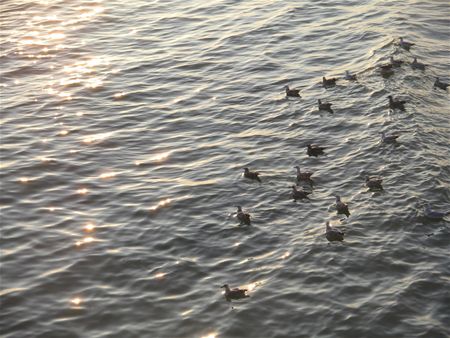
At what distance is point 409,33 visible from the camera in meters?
34.7

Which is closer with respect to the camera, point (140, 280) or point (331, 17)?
point (140, 280)

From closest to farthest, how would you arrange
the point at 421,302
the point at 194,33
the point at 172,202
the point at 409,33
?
the point at 421,302 → the point at 172,202 → the point at 409,33 → the point at 194,33

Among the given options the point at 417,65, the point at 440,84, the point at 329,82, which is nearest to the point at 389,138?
the point at 440,84

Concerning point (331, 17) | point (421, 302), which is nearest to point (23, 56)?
point (331, 17)

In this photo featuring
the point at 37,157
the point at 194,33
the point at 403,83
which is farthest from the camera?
the point at 194,33

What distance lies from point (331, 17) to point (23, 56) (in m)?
14.6

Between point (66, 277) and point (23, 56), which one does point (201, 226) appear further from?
point (23, 56)

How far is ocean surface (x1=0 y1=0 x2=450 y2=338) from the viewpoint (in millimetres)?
18609

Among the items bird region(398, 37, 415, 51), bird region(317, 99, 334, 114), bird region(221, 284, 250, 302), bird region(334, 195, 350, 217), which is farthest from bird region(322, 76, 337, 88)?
bird region(221, 284, 250, 302)

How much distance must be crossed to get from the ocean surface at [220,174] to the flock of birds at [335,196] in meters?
0.23

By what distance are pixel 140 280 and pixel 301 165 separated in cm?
735

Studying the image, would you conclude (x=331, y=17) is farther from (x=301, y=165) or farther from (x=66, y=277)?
(x=66, y=277)

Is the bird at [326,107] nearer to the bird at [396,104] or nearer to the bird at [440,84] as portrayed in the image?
the bird at [396,104]

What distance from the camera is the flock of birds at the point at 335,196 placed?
806 inches
